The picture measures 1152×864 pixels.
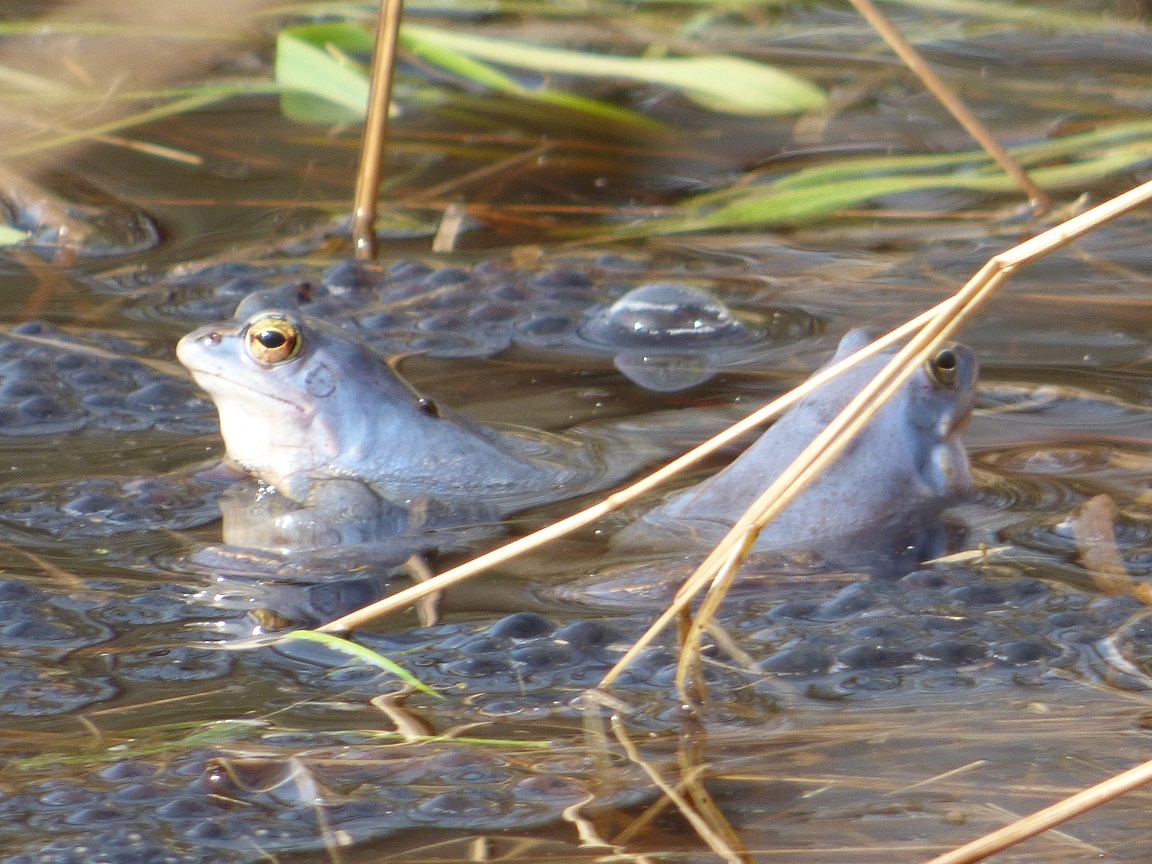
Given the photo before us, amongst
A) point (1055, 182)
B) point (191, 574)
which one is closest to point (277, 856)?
point (191, 574)

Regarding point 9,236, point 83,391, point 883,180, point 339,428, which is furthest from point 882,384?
point 9,236

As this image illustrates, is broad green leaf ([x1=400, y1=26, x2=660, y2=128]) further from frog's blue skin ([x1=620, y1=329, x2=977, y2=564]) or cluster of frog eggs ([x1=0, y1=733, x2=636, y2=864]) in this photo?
cluster of frog eggs ([x1=0, y1=733, x2=636, y2=864])

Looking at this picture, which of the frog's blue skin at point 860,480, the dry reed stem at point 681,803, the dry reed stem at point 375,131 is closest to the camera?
the dry reed stem at point 681,803

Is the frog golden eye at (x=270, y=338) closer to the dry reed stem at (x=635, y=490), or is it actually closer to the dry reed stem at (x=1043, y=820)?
the dry reed stem at (x=635, y=490)

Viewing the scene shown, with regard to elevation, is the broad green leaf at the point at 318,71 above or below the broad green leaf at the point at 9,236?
above

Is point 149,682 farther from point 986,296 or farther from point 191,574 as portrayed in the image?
point 986,296

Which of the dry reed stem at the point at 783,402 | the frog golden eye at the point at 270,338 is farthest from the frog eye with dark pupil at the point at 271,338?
the dry reed stem at the point at 783,402
